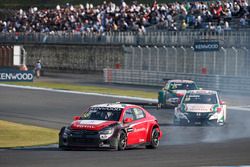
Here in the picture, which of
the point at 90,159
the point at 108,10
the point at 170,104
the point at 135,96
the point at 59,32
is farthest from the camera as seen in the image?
the point at 59,32

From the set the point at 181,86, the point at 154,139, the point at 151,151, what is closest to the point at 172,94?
the point at 181,86

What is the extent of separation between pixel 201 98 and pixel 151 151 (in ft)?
32.5

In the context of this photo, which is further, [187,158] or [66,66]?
[66,66]

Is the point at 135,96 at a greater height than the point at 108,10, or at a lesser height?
lesser

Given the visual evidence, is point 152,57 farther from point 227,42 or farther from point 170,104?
point 170,104

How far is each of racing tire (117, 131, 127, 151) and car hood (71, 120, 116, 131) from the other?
1.40ft

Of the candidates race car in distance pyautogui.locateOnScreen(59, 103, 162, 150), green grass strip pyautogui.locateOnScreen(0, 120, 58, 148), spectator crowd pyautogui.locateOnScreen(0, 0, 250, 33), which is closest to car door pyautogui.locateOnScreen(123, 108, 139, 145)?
race car in distance pyautogui.locateOnScreen(59, 103, 162, 150)

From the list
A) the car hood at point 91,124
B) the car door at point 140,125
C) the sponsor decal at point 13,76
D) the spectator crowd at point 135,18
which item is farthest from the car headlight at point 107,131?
the spectator crowd at point 135,18

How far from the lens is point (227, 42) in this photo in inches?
1914

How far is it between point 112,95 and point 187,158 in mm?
27388

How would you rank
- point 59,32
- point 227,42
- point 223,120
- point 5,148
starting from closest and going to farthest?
point 5,148 < point 223,120 < point 227,42 < point 59,32

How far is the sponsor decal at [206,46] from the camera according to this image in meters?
48.4

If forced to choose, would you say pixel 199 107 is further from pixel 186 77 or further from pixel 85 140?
pixel 186 77

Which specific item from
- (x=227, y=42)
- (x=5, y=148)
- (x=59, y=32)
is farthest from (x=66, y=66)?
(x=5, y=148)
